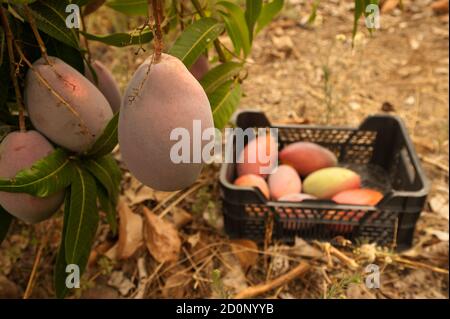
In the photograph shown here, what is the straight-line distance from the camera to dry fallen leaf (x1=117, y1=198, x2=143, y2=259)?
1.13 metres

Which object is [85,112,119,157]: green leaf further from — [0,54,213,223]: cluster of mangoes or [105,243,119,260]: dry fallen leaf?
[105,243,119,260]: dry fallen leaf

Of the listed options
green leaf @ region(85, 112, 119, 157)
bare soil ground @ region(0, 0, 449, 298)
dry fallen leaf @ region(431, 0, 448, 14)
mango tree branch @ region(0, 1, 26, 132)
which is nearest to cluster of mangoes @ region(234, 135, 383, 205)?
bare soil ground @ region(0, 0, 449, 298)

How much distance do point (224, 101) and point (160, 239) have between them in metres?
0.49

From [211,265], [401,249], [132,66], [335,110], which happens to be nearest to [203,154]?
[211,265]

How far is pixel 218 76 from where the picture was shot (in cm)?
79

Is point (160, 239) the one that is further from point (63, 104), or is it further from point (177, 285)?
point (63, 104)

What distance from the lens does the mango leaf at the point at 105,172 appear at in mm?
797

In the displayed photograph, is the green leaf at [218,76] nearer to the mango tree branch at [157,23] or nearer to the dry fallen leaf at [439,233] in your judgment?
the mango tree branch at [157,23]

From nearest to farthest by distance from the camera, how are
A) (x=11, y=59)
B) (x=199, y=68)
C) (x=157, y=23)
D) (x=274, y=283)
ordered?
(x=157, y=23), (x=11, y=59), (x=199, y=68), (x=274, y=283)

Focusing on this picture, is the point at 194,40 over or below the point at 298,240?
over

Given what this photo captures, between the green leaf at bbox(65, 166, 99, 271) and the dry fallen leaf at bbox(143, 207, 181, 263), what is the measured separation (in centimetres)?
36

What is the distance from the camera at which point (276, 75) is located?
1857 mm

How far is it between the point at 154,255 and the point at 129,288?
0.29 feet

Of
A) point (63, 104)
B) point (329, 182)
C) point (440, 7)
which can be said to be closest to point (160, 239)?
point (329, 182)
